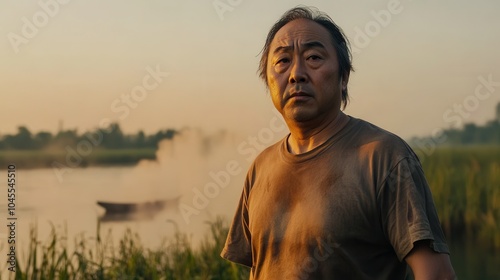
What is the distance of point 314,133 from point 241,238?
553 mm

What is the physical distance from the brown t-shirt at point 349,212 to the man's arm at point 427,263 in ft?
0.08

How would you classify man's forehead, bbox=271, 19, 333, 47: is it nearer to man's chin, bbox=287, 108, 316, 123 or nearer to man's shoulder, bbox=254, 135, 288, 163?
man's chin, bbox=287, 108, 316, 123

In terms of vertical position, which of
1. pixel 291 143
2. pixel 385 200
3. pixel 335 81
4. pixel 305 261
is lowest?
pixel 305 261

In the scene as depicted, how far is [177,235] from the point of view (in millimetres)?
5992

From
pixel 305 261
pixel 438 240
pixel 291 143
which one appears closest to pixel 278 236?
pixel 305 261

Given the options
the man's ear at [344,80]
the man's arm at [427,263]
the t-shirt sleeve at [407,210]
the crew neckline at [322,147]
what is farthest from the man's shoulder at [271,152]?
the man's arm at [427,263]

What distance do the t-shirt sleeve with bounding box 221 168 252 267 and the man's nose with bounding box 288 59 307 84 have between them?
0.50 meters

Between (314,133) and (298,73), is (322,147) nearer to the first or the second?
(314,133)

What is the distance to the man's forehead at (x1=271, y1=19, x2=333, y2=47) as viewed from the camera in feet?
8.55

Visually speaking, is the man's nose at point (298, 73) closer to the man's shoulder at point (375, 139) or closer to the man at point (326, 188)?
the man at point (326, 188)

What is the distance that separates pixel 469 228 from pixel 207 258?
8.98 feet

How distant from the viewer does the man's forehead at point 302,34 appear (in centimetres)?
261

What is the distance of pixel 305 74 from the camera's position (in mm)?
2549

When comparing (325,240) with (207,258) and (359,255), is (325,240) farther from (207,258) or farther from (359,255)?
(207,258)
